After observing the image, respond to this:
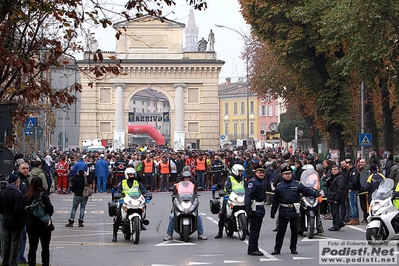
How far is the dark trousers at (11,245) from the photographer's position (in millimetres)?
14094

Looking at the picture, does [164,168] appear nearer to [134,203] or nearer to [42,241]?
[134,203]

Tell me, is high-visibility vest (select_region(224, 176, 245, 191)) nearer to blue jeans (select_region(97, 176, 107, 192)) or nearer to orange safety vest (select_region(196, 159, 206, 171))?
blue jeans (select_region(97, 176, 107, 192))

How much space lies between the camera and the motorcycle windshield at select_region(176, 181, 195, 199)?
734 inches

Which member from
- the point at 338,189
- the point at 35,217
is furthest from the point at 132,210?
the point at 338,189

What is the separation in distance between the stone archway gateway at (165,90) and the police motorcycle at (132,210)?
182 ft

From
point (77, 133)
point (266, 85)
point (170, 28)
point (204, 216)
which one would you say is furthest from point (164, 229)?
point (77, 133)

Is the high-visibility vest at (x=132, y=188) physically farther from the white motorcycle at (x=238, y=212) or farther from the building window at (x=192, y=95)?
the building window at (x=192, y=95)

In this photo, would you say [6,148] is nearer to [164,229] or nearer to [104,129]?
[164,229]

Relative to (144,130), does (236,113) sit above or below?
above

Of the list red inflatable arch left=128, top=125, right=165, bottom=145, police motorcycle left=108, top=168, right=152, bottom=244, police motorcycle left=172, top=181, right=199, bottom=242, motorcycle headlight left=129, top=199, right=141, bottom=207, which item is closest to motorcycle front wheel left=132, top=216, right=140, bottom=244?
police motorcycle left=108, top=168, right=152, bottom=244

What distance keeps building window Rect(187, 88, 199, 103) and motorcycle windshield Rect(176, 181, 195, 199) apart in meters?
58.4

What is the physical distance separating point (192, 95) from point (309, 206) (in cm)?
5908

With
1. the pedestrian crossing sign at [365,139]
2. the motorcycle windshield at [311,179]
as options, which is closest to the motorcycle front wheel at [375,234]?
the motorcycle windshield at [311,179]

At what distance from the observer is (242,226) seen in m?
18.6
